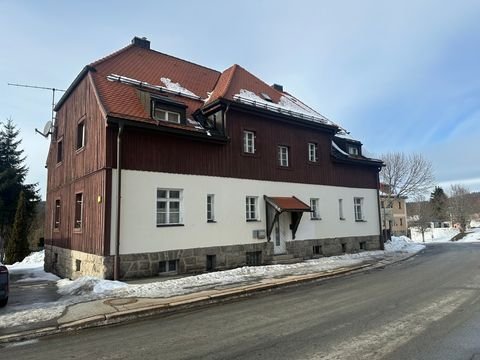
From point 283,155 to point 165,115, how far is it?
6.77 meters

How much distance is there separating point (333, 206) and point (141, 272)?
12104 mm

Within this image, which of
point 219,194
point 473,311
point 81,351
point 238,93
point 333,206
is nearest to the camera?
point 81,351

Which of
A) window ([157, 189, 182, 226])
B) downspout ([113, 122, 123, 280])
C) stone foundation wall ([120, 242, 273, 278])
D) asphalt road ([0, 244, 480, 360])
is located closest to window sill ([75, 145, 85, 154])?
downspout ([113, 122, 123, 280])

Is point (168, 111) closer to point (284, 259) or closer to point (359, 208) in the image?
point (284, 259)

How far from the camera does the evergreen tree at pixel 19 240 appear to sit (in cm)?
2703

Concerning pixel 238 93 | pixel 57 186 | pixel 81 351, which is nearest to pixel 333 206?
pixel 238 93

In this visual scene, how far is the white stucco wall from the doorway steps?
113cm

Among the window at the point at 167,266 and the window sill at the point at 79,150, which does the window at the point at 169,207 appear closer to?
the window at the point at 167,266

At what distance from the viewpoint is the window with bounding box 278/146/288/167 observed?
18625 millimetres

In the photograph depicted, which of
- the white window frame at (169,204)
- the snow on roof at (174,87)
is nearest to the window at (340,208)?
the snow on roof at (174,87)

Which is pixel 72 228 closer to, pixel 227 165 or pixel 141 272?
pixel 141 272

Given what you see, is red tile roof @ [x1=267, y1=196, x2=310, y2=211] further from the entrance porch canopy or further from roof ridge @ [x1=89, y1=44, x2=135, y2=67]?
roof ridge @ [x1=89, y1=44, x2=135, y2=67]

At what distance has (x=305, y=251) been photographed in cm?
1886

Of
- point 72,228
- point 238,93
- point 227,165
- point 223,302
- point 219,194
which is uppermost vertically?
point 238,93
